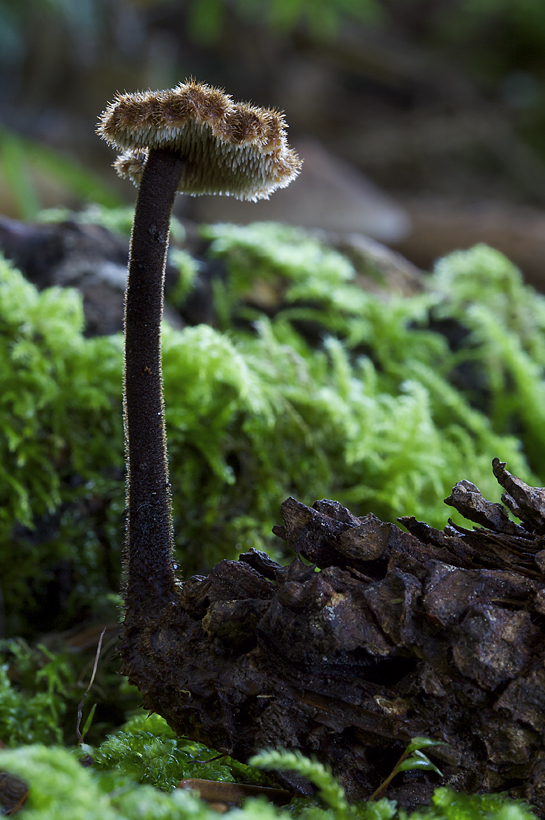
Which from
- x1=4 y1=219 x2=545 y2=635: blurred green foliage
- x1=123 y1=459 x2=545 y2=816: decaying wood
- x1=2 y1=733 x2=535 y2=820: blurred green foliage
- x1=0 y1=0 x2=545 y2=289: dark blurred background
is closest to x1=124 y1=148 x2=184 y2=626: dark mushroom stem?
x1=123 y1=459 x2=545 y2=816: decaying wood

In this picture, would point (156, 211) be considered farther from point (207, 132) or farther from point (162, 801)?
point (162, 801)

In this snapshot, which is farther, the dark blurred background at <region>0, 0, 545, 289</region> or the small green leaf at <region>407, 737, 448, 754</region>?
the dark blurred background at <region>0, 0, 545, 289</region>

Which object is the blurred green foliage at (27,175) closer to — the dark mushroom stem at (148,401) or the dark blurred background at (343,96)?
the dark blurred background at (343,96)

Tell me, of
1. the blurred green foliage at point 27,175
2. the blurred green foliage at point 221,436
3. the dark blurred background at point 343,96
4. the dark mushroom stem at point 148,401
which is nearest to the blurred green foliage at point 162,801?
the dark mushroom stem at point 148,401

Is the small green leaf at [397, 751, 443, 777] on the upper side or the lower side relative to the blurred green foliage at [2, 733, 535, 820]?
upper

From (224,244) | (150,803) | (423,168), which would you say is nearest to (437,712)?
(150,803)

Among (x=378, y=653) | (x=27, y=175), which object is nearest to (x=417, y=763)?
(x=378, y=653)

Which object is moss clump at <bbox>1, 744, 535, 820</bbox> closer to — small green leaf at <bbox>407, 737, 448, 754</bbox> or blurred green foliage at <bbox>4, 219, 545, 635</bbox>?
small green leaf at <bbox>407, 737, 448, 754</bbox>
